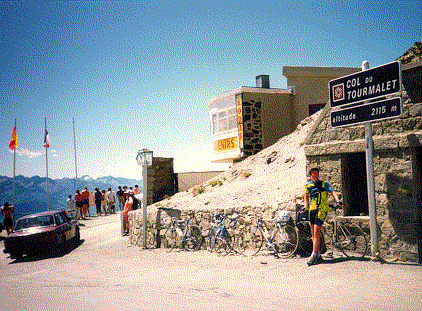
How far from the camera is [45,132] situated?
29.4 metres

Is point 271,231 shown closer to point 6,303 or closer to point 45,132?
point 6,303

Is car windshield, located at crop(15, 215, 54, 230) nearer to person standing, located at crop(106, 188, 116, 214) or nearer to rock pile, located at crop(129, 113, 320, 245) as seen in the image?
rock pile, located at crop(129, 113, 320, 245)

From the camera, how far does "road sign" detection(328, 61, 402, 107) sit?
6.11m

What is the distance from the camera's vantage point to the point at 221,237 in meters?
9.23

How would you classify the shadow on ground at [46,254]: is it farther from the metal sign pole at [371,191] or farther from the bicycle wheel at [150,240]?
the metal sign pole at [371,191]

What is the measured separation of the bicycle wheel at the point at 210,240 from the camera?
9.46m

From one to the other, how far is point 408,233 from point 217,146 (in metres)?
17.7

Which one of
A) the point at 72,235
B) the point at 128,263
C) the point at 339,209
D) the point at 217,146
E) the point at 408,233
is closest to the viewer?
the point at 408,233

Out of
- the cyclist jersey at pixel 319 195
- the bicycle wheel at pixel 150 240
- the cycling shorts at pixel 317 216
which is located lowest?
the bicycle wheel at pixel 150 240

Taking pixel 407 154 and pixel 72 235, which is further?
pixel 72 235

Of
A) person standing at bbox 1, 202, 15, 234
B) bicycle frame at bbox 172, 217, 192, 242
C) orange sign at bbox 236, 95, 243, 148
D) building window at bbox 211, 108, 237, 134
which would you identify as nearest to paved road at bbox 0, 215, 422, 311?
bicycle frame at bbox 172, 217, 192, 242

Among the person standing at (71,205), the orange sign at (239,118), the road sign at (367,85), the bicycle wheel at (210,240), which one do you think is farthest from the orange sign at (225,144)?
the road sign at (367,85)

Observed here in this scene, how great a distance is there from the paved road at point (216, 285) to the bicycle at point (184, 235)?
0.60m

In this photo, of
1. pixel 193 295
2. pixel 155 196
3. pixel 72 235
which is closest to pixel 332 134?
pixel 193 295
